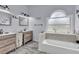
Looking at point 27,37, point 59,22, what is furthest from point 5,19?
point 59,22

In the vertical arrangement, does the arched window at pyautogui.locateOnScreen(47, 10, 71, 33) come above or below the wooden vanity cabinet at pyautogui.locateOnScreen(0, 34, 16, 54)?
above

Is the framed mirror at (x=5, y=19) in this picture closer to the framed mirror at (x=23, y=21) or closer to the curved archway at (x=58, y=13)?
the framed mirror at (x=23, y=21)

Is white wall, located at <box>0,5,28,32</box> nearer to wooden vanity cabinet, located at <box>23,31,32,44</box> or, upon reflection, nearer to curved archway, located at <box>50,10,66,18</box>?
wooden vanity cabinet, located at <box>23,31,32,44</box>

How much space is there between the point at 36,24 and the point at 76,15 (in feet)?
7.51

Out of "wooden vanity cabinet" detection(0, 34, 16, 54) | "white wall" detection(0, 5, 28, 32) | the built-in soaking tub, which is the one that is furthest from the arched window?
"wooden vanity cabinet" detection(0, 34, 16, 54)

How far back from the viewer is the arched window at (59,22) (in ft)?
13.1

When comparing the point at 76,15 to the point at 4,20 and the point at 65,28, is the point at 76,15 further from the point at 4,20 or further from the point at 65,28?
the point at 4,20

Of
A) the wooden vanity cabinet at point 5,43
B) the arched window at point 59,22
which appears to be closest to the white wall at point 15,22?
the wooden vanity cabinet at point 5,43

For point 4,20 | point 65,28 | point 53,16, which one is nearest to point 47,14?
point 53,16

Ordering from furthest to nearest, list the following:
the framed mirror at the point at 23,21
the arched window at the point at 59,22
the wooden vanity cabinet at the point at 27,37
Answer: the framed mirror at the point at 23,21
the wooden vanity cabinet at the point at 27,37
the arched window at the point at 59,22

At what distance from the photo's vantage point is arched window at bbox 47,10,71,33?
399 centimetres

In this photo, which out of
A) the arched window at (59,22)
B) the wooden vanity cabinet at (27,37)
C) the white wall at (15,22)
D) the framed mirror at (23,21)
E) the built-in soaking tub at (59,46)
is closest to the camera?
the built-in soaking tub at (59,46)

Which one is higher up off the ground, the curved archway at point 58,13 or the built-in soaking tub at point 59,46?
the curved archway at point 58,13

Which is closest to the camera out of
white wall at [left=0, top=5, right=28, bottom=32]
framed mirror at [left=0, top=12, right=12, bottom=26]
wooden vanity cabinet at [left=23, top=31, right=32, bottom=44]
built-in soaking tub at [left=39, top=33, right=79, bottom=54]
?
built-in soaking tub at [left=39, top=33, right=79, bottom=54]
